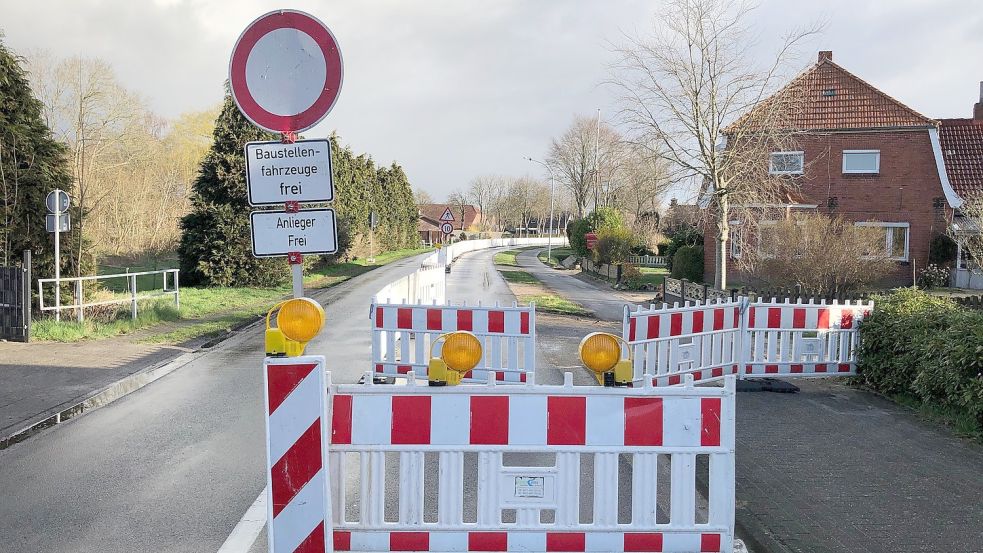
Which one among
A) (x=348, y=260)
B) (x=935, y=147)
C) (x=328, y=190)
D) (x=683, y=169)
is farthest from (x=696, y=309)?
(x=348, y=260)

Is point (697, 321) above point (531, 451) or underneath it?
above

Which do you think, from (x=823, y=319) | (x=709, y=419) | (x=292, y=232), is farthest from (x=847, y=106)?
(x=292, y=232)

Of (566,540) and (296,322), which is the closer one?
(296,322)

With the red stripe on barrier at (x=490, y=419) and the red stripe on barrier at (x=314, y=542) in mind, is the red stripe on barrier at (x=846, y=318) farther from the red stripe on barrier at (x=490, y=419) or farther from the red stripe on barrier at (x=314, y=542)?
the red stripe on barrier at (x=314, y=542)

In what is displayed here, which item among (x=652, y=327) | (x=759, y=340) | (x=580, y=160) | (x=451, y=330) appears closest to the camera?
(x=652, y=327)

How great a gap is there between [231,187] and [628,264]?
17.8 meters

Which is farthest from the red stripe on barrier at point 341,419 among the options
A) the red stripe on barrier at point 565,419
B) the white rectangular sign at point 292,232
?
the red stripe on barrier at point 565,419

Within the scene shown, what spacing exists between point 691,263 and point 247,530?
2826 cm

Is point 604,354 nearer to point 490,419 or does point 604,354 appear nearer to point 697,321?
point 490,419

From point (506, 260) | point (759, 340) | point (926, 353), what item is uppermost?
point (926, 353)

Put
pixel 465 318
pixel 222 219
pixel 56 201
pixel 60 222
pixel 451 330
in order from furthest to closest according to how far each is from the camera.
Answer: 1. pixel 222 219
2. pixel 60 222
3. pixel 56 201
4. pixel 451 330
5. pixel 465 318

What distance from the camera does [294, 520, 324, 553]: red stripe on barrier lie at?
362cm

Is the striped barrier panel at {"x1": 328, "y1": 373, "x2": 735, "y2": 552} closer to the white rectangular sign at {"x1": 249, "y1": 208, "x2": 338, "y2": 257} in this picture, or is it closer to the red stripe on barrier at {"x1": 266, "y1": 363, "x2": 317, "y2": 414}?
Result: the red stripe on barrier at {"x1": 266, "y1": 363, "x2": 317, "y2": 414}

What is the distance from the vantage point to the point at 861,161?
28.7 meters
